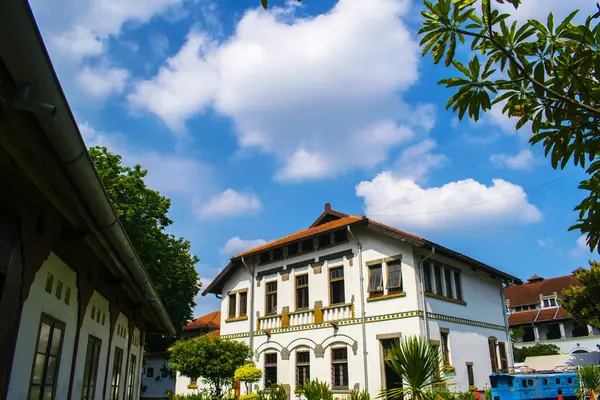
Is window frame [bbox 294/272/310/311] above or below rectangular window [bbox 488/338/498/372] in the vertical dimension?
above

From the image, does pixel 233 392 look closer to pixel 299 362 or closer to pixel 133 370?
pixel 299 362

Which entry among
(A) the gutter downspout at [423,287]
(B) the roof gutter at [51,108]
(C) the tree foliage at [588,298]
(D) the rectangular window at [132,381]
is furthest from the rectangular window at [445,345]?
(B) the roof gutter at [51,108]

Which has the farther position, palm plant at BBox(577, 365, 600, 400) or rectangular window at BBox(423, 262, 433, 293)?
rectangular window at BBox(423, 262, 433, 293)

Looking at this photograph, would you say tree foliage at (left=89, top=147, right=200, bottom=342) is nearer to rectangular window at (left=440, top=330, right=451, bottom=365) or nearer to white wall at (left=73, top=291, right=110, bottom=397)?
rectangular window at (left=440, top=330, right=451, bottom=365)

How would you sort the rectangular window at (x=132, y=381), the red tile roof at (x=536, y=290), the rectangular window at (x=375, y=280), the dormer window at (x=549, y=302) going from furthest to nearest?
the red tile roof at (x=536, y=290) → the dormer window at (x=549, y=302) → the rectangular window at (x=375, y=280) → the rectangular window at (x=132, y=381)

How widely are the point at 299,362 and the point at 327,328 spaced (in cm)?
221

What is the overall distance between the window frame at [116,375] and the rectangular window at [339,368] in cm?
1105

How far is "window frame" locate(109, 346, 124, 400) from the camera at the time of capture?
30.3 ft

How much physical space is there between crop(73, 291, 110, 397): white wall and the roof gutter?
2.69 meters

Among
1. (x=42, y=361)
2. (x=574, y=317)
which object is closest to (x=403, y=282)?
(x=42, y=361)

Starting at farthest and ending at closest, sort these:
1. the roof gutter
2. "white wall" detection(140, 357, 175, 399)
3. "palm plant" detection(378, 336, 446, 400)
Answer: "white wall" detection(140, 357, 175, 399) → "palm plant" detection(378, 336, 446, 400) → the roof gutter

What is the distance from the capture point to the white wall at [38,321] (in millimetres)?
4230

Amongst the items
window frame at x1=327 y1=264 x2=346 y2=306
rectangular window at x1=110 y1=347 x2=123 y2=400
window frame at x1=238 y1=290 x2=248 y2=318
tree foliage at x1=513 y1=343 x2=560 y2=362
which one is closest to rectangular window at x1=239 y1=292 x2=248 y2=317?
window frame at x1=238 y1=290 x2=248 y2=318

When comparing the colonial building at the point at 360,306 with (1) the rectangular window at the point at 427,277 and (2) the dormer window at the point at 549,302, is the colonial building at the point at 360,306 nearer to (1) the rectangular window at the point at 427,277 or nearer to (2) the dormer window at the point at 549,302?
(1) the rectangular window at the point at 427,277
